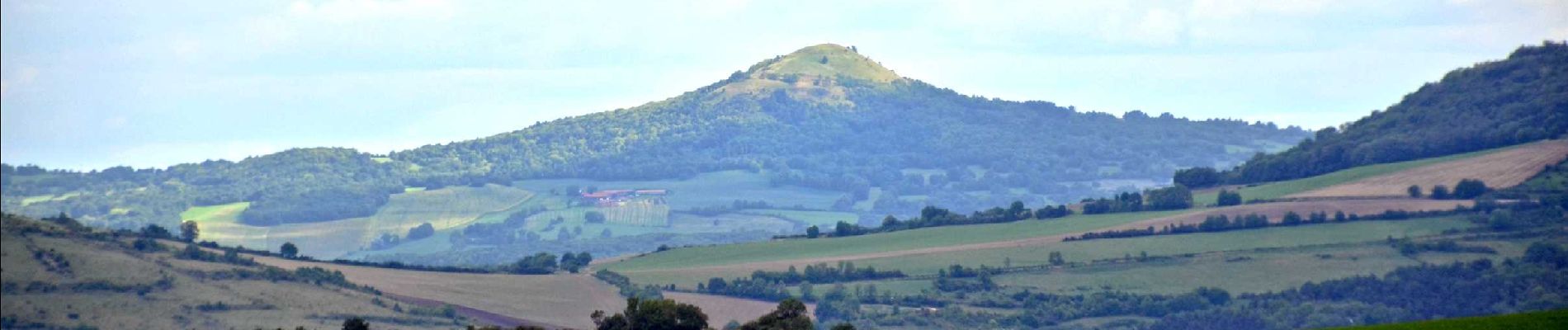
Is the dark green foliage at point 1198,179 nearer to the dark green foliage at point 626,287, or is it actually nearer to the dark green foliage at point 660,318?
the dark green foliage at point 626,287

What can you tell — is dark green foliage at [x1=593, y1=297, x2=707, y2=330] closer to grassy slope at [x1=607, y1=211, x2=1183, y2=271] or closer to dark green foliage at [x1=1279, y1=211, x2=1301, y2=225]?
grassy slope at [x1=607, y1=211, x2=1183, y2=271]

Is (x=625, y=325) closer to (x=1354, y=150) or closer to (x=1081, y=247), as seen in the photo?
(x=1081, y=247)

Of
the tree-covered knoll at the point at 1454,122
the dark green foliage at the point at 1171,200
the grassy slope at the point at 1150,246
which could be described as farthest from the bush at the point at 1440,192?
the dark green foliage at the point at 1171,200

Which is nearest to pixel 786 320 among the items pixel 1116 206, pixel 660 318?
pixel 660 318

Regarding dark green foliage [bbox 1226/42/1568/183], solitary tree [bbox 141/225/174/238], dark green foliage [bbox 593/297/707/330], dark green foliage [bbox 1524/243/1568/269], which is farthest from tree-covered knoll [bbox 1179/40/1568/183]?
dark green foliage [bbox 593/297/707/330]

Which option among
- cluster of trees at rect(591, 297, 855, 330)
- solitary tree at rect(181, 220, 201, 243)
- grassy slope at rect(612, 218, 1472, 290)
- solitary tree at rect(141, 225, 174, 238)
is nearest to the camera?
cluster of trees at rect(591, 297, 855, 330)

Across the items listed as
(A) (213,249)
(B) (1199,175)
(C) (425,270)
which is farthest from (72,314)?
(B) (1199,175)
